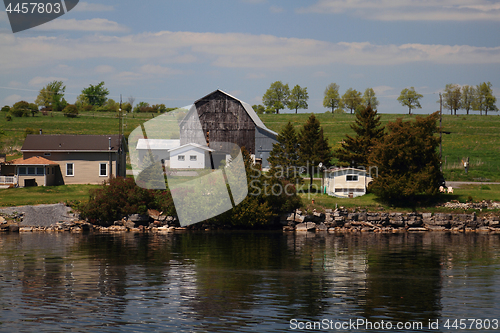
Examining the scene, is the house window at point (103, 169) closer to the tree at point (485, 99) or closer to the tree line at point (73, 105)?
the tree line at point (73, 105)

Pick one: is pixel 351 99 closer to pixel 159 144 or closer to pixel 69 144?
pixel 159 144

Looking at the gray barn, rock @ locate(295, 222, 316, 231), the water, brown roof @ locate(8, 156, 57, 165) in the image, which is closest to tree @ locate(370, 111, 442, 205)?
rock @ locate(295, 222, 316, 231)

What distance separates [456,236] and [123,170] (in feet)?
140

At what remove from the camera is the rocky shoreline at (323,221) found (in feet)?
168

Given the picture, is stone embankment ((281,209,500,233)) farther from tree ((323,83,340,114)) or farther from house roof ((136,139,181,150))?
tree ((323,83,340,114))

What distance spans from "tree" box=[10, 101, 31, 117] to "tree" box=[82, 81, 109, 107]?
3772cm

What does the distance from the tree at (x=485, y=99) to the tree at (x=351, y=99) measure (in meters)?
40.5

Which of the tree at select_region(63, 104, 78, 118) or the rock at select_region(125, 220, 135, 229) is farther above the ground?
the tree at select_region(63, 104, 78, 118)

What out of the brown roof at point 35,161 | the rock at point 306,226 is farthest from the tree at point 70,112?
the rock at point 306,226

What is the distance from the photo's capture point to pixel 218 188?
54.8 m

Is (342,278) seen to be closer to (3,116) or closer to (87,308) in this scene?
(87,308)

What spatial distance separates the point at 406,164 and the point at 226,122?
32330mm

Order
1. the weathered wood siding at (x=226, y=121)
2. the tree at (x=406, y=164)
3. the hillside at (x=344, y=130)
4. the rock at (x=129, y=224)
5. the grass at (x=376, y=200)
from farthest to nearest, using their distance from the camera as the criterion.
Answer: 1. the weathered wood siding at (x=226, y=121)
2. the hillside at (x=344, y=130)
3. the tree at (x=406, y=164)
4. the grass at (x=376, y=200)
5. the rock at (x=129, y=224)

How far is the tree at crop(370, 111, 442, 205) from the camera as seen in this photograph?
54.7 m
